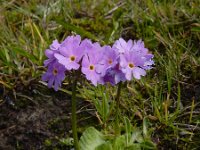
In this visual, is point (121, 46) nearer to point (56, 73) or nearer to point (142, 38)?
point (56, 73)

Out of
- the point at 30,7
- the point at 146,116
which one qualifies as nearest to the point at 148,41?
the point at 146,116

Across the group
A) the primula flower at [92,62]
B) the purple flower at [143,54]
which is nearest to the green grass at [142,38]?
the purple flower at [143,54]

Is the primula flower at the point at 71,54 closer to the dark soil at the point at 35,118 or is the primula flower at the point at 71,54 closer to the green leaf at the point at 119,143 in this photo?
the green leaf at the point at 119,143

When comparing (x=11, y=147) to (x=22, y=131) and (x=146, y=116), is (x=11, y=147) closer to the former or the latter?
(x=22, y=131)

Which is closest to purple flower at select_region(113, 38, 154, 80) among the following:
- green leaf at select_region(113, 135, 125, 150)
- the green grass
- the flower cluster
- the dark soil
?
the flower cluster

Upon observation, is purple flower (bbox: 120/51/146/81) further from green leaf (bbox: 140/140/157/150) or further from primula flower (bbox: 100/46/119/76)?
green leaf (bbox: 140/140/157/150)
